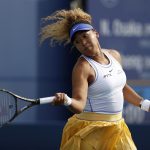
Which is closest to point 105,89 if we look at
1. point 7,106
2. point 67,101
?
point 67,101

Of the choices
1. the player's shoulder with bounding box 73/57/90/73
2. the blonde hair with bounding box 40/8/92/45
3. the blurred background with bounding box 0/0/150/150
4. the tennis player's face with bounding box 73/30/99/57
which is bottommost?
the blurred background with bounding box 0/0/150/150

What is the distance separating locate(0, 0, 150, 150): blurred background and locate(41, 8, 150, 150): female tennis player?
4.21 meters

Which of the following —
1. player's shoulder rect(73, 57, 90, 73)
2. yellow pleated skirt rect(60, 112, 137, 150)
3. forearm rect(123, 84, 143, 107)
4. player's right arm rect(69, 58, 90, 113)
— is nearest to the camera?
player's right arm rect(69, 58, 90, 113)

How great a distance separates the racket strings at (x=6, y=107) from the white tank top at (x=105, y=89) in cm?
55

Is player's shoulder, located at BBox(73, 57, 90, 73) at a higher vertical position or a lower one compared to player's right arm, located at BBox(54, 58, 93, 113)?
higher

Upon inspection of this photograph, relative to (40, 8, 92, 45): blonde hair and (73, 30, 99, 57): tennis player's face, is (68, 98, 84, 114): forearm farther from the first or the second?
(40, 8, 92, 45): blonde hair

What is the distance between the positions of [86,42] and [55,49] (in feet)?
16.0

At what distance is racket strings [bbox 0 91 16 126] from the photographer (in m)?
5.71

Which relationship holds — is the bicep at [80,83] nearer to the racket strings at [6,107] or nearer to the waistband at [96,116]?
the waistband at [96,116]

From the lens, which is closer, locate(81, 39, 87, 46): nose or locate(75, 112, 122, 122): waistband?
locate(81, 39, 87, 46): nose

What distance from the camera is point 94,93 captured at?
19.3 feet

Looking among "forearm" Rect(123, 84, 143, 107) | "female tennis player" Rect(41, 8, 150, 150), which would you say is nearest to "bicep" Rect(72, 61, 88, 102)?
"female tennis player" Rect(41, 8, 150, 150)

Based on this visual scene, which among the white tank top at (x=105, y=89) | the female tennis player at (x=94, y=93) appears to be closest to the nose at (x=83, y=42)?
the female tennis player at (x=94, y=93)

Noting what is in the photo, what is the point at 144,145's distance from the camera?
8797mm
